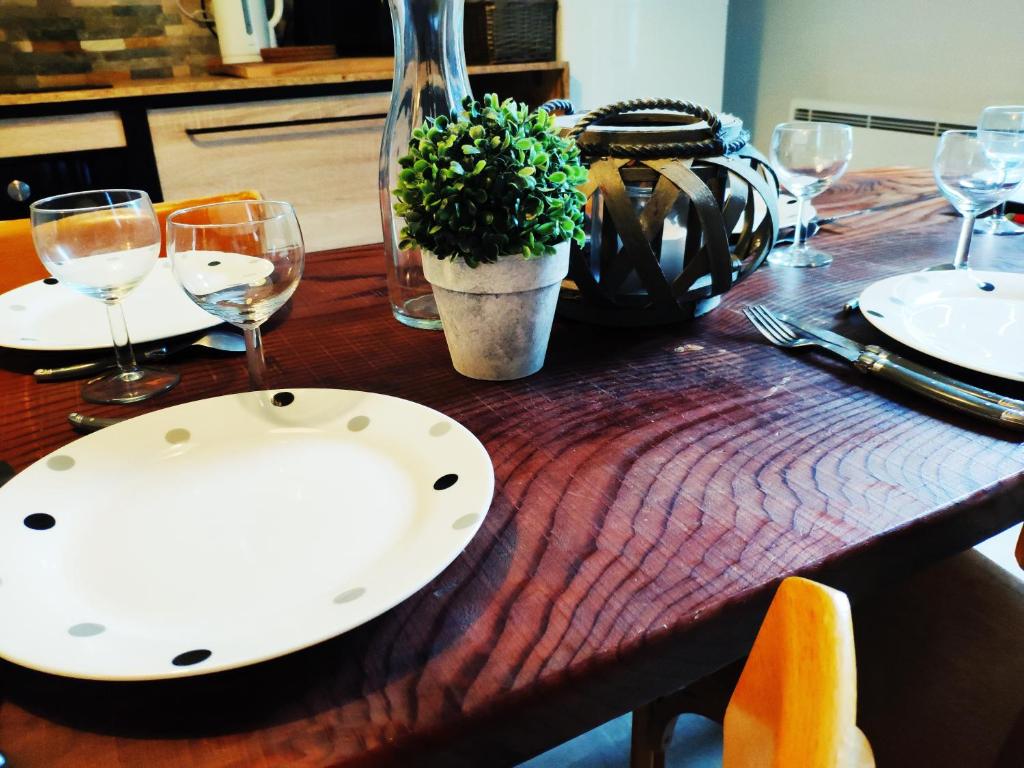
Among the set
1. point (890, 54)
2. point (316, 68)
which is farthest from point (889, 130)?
point (316, 68)

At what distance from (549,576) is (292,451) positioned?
0.23 metres

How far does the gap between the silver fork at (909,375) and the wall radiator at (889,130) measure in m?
2.01

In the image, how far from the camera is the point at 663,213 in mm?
730

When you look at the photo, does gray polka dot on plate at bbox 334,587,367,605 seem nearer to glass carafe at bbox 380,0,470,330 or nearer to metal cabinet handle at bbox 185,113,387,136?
glass carafe at bbox 380,0,470,330

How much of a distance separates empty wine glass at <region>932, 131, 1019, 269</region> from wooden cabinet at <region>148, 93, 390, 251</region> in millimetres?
1790

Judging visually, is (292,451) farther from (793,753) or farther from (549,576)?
(793,753)

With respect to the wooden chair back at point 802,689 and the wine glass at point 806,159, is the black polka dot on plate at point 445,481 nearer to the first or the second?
the wooden chair back at point 802,689

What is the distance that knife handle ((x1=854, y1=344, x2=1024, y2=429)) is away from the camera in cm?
60

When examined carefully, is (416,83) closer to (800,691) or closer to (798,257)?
(798,257)

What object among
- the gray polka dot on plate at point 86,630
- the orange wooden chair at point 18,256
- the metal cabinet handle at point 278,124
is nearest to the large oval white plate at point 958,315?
the gray polka dot on plate at point 86,630


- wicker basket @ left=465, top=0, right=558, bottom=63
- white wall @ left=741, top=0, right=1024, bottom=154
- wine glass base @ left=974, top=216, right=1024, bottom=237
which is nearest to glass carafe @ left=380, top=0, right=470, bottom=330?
wine glass base @ left=974, top=216, right=1024, bottom=237

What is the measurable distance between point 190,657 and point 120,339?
0.45 m

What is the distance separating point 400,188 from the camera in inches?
26.0

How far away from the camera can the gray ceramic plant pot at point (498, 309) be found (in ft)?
2.17
